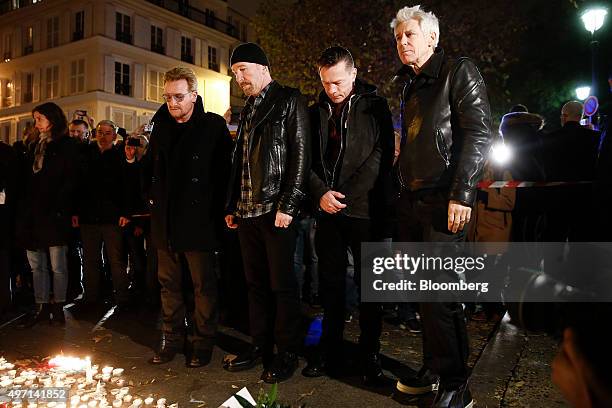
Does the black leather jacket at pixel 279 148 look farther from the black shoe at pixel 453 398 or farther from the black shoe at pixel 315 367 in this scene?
the black shoe at pixel 453 398

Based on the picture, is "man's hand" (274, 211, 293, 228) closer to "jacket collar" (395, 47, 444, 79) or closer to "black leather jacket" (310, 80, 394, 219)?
"black leather jacket" (310, 80, 394, 219)

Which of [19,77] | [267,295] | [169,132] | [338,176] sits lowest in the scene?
[267,295]

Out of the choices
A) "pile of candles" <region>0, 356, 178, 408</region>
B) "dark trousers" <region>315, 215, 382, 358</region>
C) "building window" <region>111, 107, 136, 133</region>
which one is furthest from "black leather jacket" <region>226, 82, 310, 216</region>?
"building window" <region>111, 107, 136, 133</region>

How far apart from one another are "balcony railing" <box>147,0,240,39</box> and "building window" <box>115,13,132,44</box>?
320cm

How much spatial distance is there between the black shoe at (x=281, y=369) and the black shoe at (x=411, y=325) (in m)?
1.62

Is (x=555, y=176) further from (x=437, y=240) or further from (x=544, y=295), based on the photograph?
(x=544, y=295)

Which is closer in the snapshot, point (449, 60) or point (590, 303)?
point (590, 303)

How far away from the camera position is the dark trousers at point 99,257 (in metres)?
6.30

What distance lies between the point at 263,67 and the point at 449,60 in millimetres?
1485

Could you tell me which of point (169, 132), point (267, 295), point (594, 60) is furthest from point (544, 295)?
point (594, 60)

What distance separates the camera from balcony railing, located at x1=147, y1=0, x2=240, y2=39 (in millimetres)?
42812

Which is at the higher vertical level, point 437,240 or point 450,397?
point 437,240

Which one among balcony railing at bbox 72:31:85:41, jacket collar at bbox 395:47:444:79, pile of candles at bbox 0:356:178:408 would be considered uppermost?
balcony railing at bbox 72:31:85:41

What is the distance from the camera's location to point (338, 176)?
3951 mm
